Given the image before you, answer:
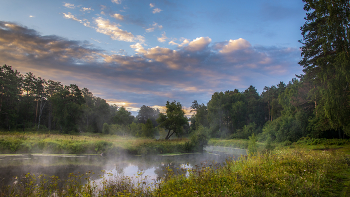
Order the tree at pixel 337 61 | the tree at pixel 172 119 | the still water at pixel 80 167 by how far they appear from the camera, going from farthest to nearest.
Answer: the tree at pixel 172 119
the tree at pixel 337 61
the still water at pixel 80 167

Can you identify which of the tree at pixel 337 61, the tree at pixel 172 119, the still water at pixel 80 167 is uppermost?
the tree at pixel 337 61

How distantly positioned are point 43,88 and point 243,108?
60895mm

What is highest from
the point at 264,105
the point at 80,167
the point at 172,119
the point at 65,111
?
the point at 264,105

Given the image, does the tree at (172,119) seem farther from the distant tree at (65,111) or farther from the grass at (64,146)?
the distant tree at (65,111)

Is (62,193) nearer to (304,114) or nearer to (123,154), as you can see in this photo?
(123,154)

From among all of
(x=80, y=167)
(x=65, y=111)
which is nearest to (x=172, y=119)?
(x=80, y=167)

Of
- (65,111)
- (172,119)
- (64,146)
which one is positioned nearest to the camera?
(64,146)

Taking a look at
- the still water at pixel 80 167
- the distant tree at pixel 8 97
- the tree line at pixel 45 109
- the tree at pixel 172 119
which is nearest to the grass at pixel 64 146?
the still water at pixel 80 167

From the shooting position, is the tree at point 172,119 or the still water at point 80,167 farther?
the tree at point 172,119

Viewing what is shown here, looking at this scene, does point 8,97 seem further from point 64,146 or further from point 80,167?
point 80,167

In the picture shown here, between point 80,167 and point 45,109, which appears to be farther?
point 45,109

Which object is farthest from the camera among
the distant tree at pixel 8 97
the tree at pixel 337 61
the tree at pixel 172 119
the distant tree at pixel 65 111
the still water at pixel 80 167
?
the distant tree at pixel 65 111

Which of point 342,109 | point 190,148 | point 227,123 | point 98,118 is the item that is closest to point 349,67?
point 342,109

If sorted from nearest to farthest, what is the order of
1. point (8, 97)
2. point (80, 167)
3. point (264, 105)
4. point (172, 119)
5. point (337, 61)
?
1. point (80, 167)
2. point (337, 61)
3. point (172, 119)
4. point (8, 97)
5. point (264, 105)
